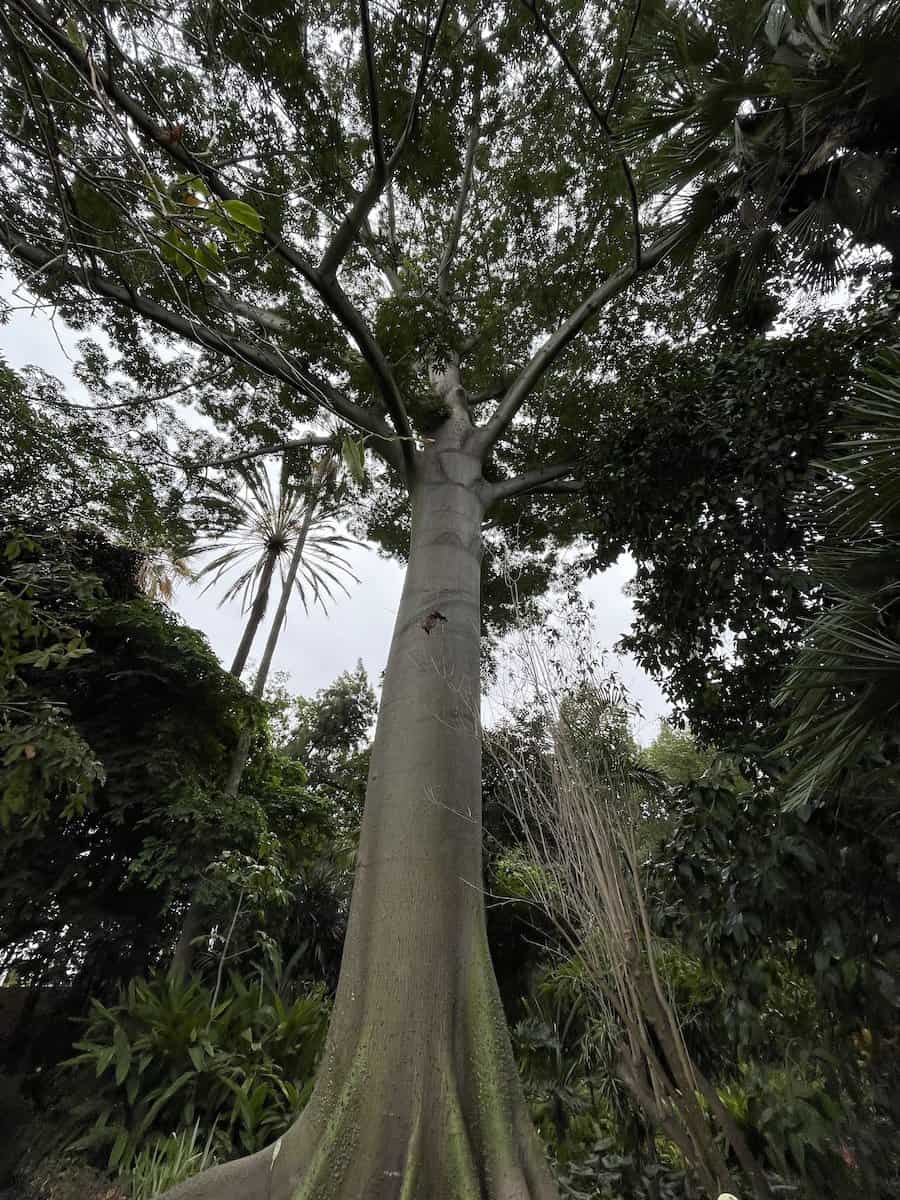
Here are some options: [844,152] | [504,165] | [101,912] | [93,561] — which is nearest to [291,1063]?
[101,912]

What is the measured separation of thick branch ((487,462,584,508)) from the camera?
410 cm

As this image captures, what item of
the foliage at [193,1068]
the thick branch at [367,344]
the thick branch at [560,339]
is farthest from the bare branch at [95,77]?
the foliage at [193,1068]

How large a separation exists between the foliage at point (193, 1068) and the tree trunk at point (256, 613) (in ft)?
9.16

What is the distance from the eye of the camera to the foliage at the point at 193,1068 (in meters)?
2.80

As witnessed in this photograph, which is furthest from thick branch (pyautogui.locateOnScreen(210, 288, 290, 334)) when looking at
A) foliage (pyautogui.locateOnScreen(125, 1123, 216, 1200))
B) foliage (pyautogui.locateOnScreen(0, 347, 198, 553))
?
foliage (pyautogui.locateOnScreen(125, 1123, 216, 1200))

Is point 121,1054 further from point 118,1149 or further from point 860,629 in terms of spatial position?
point 860,629

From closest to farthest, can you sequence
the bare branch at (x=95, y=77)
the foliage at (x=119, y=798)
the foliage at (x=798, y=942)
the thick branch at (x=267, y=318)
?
the bare branch at (x=95, y=77) < the foliage at (x=798, y=942) < the thick branch at (x=267, y=318) < the foliage at (x=119, y=798)

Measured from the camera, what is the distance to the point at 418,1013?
1.72m

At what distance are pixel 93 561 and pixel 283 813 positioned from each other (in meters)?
2.99

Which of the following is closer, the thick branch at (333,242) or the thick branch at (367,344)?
the thick branch at (333,242)

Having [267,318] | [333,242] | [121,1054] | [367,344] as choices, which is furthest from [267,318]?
[121,1054]

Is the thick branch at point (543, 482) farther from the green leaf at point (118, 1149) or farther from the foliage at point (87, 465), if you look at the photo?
the green leaf at point (118, 1149)

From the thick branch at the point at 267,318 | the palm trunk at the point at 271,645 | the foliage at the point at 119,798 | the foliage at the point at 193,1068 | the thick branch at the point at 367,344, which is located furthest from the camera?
the palm trunk at the point at 271,645

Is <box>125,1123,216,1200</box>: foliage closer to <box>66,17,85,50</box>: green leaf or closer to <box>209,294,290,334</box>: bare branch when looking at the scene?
<box>66,17,85,50</box>: green leaf
